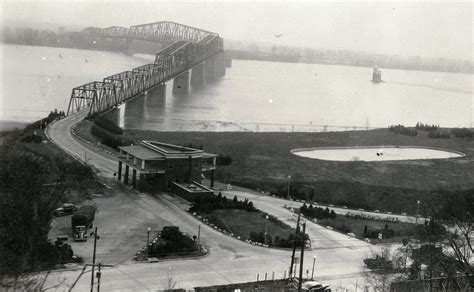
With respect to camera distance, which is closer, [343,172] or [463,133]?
[343,172]

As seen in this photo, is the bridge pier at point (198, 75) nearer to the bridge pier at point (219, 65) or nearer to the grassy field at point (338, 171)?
the bridge pier at point (219, 65)

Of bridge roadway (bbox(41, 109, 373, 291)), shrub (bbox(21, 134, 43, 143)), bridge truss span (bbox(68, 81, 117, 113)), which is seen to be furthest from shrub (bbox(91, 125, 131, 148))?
bridge roadway (bbox(41, 109, 373, 291))

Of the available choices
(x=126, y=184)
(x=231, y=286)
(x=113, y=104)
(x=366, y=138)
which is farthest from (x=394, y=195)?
(x=113, y=104)

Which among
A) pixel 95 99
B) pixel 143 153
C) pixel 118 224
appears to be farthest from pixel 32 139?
pixel 95 99

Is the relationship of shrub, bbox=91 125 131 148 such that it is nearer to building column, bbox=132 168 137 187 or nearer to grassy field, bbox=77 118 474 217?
grassy field, bbox=77 118 474 217

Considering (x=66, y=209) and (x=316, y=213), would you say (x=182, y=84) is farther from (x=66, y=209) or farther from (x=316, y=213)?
(x=66, y=209)

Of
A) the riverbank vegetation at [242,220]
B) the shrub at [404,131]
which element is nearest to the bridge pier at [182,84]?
the shrub at [404,131]
